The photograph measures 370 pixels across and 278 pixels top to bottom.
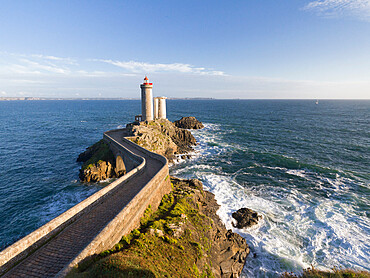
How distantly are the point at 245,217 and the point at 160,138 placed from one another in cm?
2806

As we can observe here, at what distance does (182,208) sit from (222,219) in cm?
746

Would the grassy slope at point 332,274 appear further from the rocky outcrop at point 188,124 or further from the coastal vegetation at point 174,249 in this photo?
the rocky outcrop at point 188,124

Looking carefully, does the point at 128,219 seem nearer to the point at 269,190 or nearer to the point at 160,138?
the point at 269,190

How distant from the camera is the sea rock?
73.0 ft

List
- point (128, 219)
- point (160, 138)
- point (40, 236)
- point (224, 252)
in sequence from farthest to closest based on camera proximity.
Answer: point (160, 138) < point (224, 252) < point (128, 219) < point (40, 236)

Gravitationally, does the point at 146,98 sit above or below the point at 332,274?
above

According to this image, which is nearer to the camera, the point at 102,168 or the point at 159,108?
the point at 102,168

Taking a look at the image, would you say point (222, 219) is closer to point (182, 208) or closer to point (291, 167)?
point (182, 208)

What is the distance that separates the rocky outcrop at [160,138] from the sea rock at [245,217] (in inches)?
881

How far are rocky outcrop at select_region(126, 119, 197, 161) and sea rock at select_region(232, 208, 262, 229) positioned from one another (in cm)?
2238

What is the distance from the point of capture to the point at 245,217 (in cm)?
2289

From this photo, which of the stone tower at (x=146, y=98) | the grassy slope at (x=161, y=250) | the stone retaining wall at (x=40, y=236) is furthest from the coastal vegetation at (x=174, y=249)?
the stone tower at (x=146, y=98)

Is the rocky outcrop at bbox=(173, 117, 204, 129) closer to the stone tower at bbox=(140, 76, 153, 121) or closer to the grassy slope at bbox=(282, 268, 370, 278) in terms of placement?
the stone tower at bbox=(140, 76, 153, 121)

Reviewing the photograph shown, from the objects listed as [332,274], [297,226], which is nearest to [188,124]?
[297,226]
